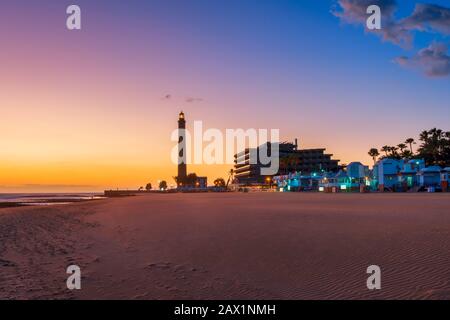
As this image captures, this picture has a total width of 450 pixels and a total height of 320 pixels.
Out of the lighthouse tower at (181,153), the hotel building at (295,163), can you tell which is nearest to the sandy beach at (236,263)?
the hotel building at (295,163)

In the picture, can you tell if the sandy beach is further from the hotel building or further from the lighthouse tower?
the lighthouse tower

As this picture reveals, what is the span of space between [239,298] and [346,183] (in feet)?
308

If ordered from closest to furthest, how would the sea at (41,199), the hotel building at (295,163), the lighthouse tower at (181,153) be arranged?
the sea at (41,199) → the lighthouse tower at (181,153) → the hotel building at (295,163)

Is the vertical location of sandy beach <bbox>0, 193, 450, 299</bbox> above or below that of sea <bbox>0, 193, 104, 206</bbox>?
above

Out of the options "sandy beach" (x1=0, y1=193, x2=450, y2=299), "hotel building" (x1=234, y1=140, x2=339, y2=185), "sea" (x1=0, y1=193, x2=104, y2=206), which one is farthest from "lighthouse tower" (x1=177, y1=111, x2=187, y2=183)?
"sandy beach" (x1=0, y1=193, x2=450, y2=299)

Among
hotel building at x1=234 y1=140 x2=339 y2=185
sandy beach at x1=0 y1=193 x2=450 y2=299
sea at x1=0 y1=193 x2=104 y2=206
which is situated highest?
hotel building at x1=234 y1=140 x2=339 y2=185

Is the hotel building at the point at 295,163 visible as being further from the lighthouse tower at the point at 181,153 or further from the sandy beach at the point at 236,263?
the sandy beach at the point at 236,263

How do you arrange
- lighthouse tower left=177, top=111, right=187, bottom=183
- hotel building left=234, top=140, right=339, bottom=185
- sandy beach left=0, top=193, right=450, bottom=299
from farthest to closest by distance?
hotel building left=234, top=140, right=339, bottom=185 < lighthouse tower left=177, top=111, right=187, bottom=183 < sandy beach left=0, top=193, right=450, bottom=299

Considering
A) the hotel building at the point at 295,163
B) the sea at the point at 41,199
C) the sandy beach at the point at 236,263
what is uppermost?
the hotel building at the point at 295,163

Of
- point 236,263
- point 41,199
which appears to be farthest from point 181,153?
point 236,263

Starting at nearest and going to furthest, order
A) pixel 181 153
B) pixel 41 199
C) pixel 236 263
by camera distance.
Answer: pixel 236 263 < pixel 41 199 < pixel 181 153

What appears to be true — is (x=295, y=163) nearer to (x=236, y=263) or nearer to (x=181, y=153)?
(x=181, y=153)
